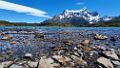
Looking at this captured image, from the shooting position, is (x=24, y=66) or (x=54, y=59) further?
(x=54, y=59)

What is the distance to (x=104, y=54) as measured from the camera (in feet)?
85.9

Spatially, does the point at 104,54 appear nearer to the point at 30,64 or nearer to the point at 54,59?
the point at 54,59

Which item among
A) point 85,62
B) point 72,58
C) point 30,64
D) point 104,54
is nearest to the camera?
point 30,64

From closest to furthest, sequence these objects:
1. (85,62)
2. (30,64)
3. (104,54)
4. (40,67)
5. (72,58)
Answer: (40,67) < (30,64) < (85,62) < (72,58) < (104,54)

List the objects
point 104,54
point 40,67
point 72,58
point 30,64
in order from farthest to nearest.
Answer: point 104,54 → point 72,58 → point 30,64 → point 40,67

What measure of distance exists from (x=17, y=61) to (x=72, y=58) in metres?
6.43

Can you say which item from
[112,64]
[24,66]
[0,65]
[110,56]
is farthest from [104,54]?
[0,65]

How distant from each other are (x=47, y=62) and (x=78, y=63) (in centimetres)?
349

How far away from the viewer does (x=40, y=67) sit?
19.5 meters

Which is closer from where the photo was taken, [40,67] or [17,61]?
[40,67]

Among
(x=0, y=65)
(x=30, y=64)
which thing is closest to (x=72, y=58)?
(x=30, y=64)

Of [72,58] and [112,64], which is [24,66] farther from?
[112,64]

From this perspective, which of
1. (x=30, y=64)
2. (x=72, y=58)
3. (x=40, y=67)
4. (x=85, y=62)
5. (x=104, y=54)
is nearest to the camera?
(x=40, y=67)

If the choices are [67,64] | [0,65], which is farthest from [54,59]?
[0,65]
